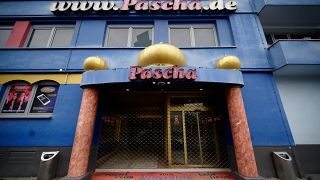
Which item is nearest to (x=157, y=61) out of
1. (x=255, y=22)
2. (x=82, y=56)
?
(x=82, y=56)

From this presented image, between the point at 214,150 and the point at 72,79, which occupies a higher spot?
the point at 72,79

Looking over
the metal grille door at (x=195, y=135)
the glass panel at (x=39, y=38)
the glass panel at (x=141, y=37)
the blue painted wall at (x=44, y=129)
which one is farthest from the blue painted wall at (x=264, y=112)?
the glass panel at (x=39, y=38)

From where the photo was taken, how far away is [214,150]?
23.6ft

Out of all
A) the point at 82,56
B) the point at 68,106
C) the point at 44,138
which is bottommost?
the point at 44,138

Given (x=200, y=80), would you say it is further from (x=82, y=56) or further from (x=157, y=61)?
(x=82, y=56)

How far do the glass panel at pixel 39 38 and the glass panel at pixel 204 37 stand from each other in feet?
27.4

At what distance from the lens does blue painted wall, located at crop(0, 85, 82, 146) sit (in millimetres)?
6449

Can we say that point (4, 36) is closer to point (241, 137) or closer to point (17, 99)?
point (17, 99)

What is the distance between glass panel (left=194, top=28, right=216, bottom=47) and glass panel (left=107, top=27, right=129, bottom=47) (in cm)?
399

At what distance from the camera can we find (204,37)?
877cm

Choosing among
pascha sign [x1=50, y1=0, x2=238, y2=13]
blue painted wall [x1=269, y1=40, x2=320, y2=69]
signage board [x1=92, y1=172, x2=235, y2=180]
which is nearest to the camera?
signage board [x1=92, y1=172, x2=235, y2=180]

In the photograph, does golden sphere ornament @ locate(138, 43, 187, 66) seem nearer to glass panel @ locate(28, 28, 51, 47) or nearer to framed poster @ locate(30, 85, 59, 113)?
framed poster @ locate(30, 85, 59, 113)

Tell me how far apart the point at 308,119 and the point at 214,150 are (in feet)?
14.5

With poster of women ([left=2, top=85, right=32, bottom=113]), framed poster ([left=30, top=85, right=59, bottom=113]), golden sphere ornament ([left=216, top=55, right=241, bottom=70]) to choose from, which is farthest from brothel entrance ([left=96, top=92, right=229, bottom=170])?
poster of women ([left=2, top=85, right=32, bottom=113])
